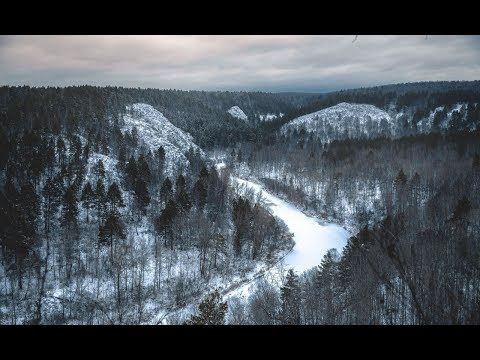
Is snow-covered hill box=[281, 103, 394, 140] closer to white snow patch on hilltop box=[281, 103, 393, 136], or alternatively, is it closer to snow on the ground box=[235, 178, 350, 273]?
white snow patch on hilltop box=[281, 103, 393, 136]

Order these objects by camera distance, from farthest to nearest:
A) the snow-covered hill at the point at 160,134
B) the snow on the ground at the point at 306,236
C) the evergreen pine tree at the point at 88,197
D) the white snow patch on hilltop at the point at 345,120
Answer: the white snow patch on hilltop at the point at 345,120, the snow-covered hill at the point at 160,134, the evergreen pine tree at the point at 88,197, the snow on the ground at the point at 306,236

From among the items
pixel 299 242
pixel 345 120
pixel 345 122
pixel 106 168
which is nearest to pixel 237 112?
pixel 345 120

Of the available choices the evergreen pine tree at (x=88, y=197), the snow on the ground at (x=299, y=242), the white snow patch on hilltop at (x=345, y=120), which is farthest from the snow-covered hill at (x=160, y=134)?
the white snow patch on hilltop at (x=345, y=120)

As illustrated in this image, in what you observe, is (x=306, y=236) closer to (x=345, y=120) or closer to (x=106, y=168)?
(x=106, y=168)

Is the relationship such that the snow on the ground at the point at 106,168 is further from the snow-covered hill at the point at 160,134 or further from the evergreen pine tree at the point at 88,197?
the snow-covered hill at the point at 160,134

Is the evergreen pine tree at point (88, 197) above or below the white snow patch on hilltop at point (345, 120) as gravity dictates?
below

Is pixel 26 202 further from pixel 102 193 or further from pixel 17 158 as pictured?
pixel 17 158

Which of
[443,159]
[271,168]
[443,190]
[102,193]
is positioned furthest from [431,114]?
[102,193]
